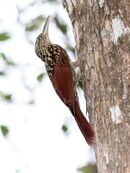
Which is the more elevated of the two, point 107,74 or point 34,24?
point 107,74

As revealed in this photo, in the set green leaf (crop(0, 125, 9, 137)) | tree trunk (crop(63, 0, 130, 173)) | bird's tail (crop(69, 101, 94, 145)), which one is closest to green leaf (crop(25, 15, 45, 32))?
green leaf (crop(0, 125, 9, 137))

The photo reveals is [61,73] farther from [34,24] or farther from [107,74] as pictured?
[107,74]

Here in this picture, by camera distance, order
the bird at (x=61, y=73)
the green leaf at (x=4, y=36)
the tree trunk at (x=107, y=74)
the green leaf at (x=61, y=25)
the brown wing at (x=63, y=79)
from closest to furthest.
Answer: the tree trunk at (x=107, y=74), the bird at (x=61, y=73), the brown wing at (x=63, y=79), the green leaf at (x=4, y=36), the green leaf at (x=61, y=25)

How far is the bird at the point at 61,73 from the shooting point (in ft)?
9.87

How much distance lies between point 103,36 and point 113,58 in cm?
14

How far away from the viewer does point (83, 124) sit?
2.98m

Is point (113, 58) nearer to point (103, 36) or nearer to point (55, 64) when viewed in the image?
point (103, 36)

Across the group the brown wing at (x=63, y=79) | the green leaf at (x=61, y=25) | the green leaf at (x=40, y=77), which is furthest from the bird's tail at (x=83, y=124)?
the green leaf at (x=61, y=25)

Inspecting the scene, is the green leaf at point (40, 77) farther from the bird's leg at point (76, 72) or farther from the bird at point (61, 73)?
the bird's leg at point (76, 72)

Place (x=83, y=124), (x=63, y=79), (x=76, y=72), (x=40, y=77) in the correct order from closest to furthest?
1. (x=83, y=124)
2. (x=76, y=72)
3. (x=63, y=79)
4. (x=40, y=77)

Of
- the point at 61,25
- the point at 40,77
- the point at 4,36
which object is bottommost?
the point at 40,77

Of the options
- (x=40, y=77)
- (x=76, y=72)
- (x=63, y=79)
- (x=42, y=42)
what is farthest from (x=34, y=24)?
(x=76, y=72)

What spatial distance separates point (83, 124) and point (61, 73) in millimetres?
743

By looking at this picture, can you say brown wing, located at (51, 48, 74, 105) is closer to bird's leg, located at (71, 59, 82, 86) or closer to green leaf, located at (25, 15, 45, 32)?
bird's leg, located at (71, 59, 82, 86)
